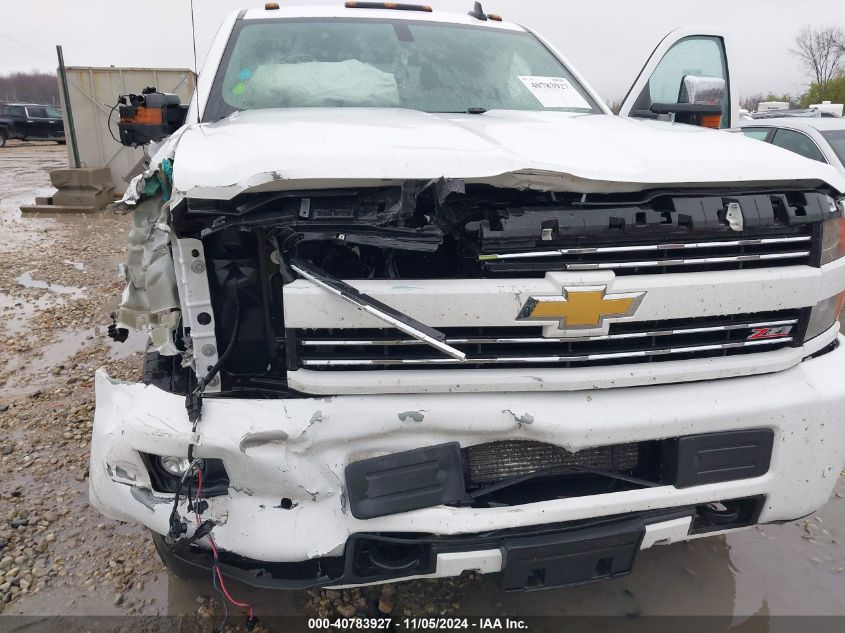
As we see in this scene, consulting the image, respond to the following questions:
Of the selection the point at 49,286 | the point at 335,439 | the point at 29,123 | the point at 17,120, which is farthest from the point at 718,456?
the point at 17,120

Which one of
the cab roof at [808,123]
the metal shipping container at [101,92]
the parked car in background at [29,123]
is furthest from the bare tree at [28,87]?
the cab roof at [808,123]

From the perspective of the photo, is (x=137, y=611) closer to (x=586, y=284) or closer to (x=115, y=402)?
(x=115, y=402)

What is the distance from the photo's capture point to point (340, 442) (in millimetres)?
1818

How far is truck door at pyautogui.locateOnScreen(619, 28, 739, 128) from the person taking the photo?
3.10m

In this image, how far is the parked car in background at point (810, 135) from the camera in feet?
22.8

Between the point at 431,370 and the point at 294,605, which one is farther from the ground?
the point at 431,370

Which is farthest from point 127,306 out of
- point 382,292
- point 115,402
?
point 382,292

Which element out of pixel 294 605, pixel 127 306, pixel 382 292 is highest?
pixel 382 292

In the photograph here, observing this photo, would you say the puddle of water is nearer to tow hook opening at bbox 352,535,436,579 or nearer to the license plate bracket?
tow hook opening at bbox 352,535,436,579

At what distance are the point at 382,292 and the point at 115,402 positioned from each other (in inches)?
33.8

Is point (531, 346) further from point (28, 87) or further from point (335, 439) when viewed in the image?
point (28, 87)

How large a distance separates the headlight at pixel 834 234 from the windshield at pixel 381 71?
1449mm

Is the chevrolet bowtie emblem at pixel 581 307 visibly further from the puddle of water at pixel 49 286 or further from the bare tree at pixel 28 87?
the bare tree at pixel 28 87

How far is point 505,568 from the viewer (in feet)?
6.13
